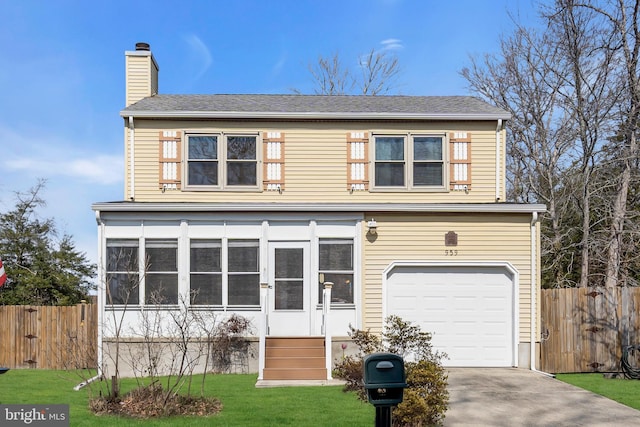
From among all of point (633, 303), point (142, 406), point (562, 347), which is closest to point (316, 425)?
point (142, 406)

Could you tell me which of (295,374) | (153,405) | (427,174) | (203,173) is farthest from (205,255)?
(427,174)

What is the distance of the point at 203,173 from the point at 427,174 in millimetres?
5367

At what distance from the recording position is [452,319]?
13.2 metres

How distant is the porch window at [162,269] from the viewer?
1298cm

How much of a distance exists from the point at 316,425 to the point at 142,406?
249 cm

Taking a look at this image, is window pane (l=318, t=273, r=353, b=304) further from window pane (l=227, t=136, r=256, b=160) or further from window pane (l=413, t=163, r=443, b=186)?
window pane (l=227, t=136, r=256, b=160)

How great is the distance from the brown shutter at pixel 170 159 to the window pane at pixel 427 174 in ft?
18.5

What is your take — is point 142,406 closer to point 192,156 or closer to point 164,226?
point 164,226

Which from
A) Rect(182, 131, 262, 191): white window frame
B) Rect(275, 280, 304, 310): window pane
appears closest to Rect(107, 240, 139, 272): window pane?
Rect(182, 131, 262, 191): white window frame

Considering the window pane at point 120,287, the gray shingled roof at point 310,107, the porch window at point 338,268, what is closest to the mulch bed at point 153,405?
the window pane at point 120,287

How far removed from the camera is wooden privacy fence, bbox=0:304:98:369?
47.5 feet

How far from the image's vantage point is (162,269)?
1304cm

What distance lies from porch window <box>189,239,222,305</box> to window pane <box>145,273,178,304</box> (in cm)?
40

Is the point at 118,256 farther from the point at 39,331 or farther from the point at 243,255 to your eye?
the point at 39,331
